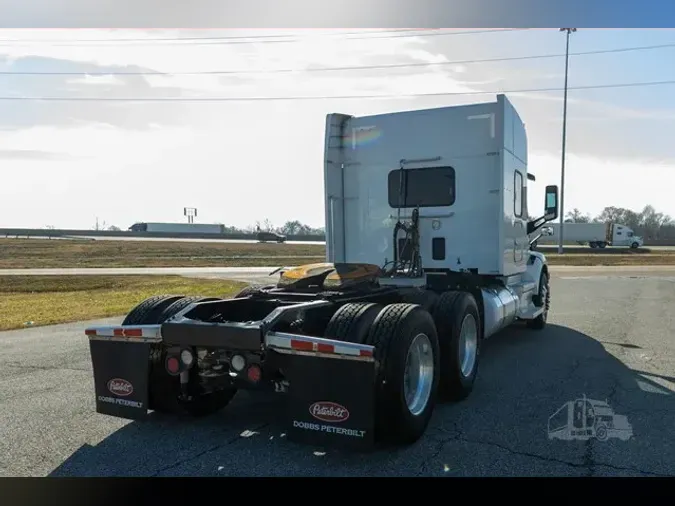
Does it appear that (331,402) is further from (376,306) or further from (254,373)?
(376,306)

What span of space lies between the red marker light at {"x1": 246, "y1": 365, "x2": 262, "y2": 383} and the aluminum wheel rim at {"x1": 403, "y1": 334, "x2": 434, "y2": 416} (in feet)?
3.56

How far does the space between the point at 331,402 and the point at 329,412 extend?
0.07 metres

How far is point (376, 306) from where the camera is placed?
4.67 metres

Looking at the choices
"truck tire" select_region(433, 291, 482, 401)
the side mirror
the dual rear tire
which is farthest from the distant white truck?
the dual rear tire

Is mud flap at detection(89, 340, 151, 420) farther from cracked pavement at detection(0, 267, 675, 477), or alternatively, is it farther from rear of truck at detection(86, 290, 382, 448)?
cracked pavement at detection(0, 267, 675, 477)

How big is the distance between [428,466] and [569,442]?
1213mm

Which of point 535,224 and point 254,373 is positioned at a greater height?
point 535,224

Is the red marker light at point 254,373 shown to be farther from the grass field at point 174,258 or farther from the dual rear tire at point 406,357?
the grass field at point 174,258

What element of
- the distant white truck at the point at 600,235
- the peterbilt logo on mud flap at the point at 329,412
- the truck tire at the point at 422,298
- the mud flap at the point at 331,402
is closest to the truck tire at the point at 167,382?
the mud flap at the point at 331,402

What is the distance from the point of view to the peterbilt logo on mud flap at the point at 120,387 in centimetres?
465

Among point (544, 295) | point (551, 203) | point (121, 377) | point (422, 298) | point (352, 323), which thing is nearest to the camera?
point (352, 323)

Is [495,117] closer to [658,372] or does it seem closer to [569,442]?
[658,372]

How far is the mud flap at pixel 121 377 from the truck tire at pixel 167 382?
0.08 meters

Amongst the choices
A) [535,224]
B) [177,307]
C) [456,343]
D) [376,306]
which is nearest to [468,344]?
[456,343]
